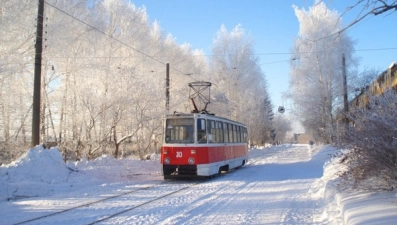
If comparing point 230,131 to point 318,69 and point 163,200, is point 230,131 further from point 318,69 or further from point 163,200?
point 318,69

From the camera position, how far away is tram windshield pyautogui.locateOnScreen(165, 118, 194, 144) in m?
15.9

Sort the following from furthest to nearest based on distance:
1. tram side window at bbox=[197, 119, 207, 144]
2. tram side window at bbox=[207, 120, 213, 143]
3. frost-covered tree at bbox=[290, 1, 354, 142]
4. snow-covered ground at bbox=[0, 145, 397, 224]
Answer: frost-covered tree at bbox=[290, 1, 354, 142]
tram side window at bbox=[207, 120, 213, 143]
tram side window at bbox=[197, 119, 207, 144]
snow-covered ground at bbox=[0, 145, 397, 224]

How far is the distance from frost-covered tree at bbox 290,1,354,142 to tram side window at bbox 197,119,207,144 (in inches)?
785

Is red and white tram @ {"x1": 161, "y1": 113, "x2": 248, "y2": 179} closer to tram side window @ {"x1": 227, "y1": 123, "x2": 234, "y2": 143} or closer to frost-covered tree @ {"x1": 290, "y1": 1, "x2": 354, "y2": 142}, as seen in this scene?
tram side window @ {"x1": 227, "y1": 123, "x2": 234, "y2": 143}

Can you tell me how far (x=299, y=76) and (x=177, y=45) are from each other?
43.9 feet

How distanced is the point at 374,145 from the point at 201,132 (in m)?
9.49

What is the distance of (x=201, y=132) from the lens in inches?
626

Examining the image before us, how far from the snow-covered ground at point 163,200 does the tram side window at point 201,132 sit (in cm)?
257

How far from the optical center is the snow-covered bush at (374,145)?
6766 millimetres

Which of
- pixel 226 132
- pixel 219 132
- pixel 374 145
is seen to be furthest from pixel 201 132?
pixel 374 145

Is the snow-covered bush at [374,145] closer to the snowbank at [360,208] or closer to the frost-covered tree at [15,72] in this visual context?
the snowbank at [360,208]

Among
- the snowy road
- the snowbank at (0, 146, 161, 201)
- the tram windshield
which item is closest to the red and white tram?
the tram windshield

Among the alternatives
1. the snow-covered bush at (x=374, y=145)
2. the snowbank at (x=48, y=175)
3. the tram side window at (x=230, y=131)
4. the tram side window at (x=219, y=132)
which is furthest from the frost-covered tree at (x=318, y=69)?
the snow-covered bush at (x=374, y=145)

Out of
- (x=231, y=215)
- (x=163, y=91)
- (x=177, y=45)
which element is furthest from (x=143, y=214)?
(x=177, y=45)
